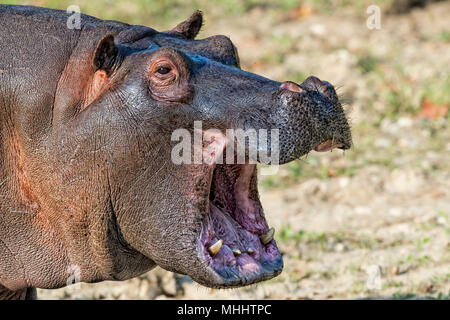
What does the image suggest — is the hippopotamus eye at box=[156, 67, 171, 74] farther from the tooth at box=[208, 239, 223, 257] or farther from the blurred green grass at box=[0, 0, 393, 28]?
the blurred green grass at box=[0, 0, 393, 28]

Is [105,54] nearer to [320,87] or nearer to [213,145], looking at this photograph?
[213,145]

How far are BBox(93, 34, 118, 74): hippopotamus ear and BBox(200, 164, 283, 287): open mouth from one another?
649mm

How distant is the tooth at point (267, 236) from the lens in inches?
148

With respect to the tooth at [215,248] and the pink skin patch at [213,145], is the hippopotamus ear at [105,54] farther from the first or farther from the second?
the tooth at [215,248]

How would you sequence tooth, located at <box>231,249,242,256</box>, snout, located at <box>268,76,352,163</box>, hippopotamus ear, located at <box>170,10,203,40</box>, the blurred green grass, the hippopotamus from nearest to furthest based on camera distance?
1. snout, located at <box>268,76,352,163</box>
2. the hippopotamus
3. tooth, located at <box>231,249,242,256</box>
4. hippopotamus ear, located at <box>170,10,203,40</box>
5. the blurred green grass

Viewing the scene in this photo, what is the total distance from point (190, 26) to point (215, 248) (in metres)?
1.17

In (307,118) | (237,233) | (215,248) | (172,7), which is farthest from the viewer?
(172,7)

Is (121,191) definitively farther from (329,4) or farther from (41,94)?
(329,4)

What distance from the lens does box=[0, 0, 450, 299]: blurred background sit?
5492mm

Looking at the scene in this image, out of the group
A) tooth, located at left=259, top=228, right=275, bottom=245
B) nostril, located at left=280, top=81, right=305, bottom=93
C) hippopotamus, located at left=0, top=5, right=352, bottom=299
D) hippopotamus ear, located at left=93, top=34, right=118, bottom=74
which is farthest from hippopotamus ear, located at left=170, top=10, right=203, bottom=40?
tooth, located at left=259, top=228, right=275, bottom=245

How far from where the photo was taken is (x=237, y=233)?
3.75 metres

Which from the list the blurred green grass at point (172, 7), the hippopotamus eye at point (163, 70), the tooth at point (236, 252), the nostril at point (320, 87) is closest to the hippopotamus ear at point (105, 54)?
the hippopotamus eye at point (163, 70)

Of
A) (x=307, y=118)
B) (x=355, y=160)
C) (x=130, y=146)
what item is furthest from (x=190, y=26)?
(x=355, y=160)

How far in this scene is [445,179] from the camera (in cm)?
698
